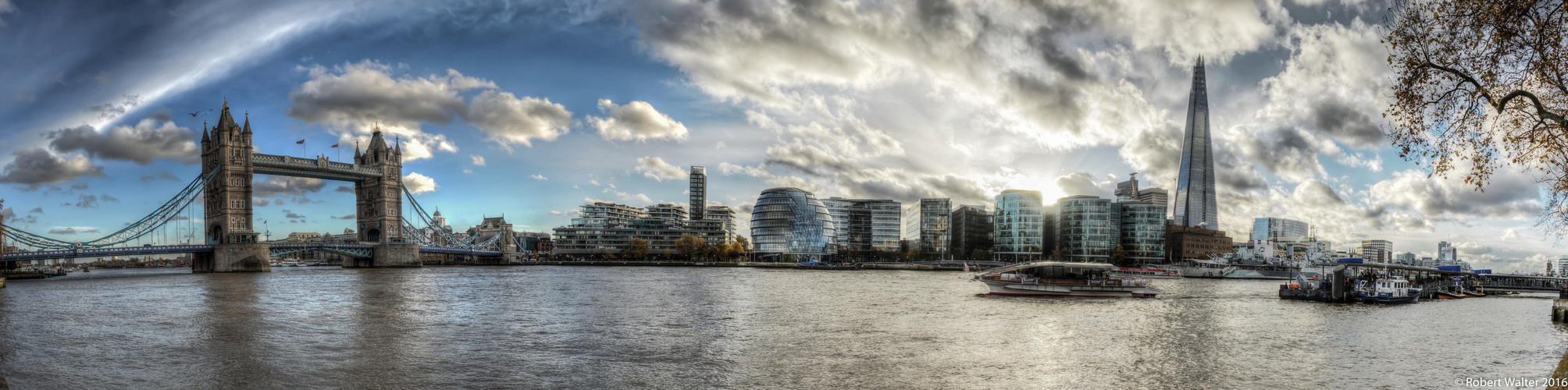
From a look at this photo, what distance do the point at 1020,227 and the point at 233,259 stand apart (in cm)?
15328

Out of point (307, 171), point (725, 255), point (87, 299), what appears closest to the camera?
point (87, 299)

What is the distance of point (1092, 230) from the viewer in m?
173

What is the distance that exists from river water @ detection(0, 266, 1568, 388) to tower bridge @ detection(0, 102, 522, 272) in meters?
56.0

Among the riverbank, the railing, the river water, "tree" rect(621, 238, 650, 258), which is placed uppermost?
the railing

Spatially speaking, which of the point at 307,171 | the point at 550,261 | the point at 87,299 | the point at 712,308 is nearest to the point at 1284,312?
the point at 712,308

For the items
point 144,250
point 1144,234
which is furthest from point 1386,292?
point 144,250

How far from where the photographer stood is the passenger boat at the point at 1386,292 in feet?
189

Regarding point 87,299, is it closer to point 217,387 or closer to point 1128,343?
point 217,387

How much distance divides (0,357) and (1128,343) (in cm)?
3981

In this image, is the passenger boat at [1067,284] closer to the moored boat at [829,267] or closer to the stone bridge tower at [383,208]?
the moored boat at [829,267]

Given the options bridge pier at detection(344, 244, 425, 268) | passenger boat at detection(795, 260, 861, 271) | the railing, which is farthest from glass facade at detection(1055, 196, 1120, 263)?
the railing

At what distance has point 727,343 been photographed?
28.2 meters

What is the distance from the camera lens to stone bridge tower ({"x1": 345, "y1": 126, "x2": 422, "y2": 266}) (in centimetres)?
14175

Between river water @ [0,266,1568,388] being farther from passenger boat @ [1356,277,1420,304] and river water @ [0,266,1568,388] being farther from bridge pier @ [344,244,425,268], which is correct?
bridge pier @ [344,244,425,268]
